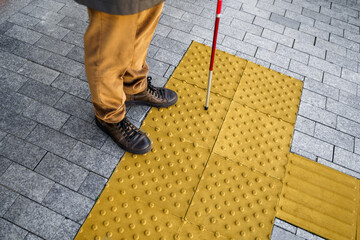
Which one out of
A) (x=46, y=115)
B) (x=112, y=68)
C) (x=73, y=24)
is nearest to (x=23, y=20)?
(x=73, y=24)

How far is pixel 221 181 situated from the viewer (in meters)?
2.32

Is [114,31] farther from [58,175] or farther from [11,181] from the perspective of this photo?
[11,181]

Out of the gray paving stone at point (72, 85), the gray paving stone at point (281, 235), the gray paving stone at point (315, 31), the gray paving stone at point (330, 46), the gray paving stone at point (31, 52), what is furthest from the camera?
the gray paving stone at point (315, 31)

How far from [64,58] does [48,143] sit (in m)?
1.09

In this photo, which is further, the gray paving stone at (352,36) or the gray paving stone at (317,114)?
the gray paving stone at (352,36)

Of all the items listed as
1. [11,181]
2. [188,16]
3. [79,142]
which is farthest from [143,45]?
[188,16]

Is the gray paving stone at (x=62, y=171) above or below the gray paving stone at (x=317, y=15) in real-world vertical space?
below

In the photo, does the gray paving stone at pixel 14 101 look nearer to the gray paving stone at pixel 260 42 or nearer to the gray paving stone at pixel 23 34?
the gray paving stone at pixel 23 34

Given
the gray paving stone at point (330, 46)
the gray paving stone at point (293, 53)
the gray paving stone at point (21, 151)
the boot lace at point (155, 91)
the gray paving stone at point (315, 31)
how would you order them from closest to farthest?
the gray paving stone at point (21, 151), the boot lace at point (155, 91), the gray paving stone at point (293, 53), the gray paving stone at point (330, 46), the gray paving stone at point (315, 31)

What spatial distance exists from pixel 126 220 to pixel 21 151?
3.52ft

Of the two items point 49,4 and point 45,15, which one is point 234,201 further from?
point 49,4

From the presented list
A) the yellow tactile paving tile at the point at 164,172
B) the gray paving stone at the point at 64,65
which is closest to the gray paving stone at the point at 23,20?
the gray paving stone at the point at 64,65

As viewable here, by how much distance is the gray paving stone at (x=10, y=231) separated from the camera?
189 cm

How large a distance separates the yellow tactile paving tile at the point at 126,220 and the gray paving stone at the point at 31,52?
1.72m
